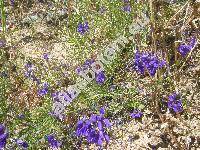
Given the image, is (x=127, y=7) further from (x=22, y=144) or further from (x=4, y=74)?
(x=22, y=144)

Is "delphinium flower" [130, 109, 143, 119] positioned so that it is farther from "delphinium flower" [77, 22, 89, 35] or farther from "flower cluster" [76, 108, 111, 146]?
"delphinium flower" [77, 22, 89, 35]

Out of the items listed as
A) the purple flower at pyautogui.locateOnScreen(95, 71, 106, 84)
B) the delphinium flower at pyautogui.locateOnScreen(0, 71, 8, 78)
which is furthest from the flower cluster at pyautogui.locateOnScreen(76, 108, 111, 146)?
the delphinium flower at pyautogui.locateOnScreen(0, 71, 8, 78)

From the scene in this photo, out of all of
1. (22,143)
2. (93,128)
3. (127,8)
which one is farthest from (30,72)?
(93,128)

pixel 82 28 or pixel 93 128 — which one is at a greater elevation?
pixel 82 28

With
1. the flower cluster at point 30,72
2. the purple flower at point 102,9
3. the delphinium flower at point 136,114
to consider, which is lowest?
the delphinium flower at point 136,114

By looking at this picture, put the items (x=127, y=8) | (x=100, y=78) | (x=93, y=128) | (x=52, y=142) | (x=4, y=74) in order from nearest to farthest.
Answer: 1. (x=93, y=128)
2. (x=52, y=142)
3. (x=100, y=78)
4. (x=4, y=74)
5. (x=127, y=8)

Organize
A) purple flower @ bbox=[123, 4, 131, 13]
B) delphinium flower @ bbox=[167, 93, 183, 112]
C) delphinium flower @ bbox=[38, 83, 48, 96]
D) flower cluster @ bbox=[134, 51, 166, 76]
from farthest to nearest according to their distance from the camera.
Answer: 1. purple flower @ bbox=[123, 4, 131, 13]
2. delphinium flower @ bbox=[38, 83, 48, 96]
3. flower cluster @ bbox=[134, 51, 166, 76]
4. delphinium flower @ bbox=[167, 93, 183, 112]

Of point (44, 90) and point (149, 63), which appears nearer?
point (149, 63)

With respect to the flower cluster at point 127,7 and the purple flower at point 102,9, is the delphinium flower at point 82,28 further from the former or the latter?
the flower cluster at point 127,7

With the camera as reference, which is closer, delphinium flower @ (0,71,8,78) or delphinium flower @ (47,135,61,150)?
delphinium flower @ (47,135,61,150)

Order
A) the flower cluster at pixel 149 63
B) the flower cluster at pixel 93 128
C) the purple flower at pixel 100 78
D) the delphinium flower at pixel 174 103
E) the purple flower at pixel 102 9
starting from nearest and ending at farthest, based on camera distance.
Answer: the flower cluster at pixel 93 128, the delphinium flower at pixel 174 103, the flower cluster at pixel 149 63, the purple flower at pixel 100 78, the purple flower at pixel 102 9

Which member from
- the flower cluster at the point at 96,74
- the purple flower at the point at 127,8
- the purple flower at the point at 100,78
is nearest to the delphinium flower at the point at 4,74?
the flower cluster at the point at 96,74
